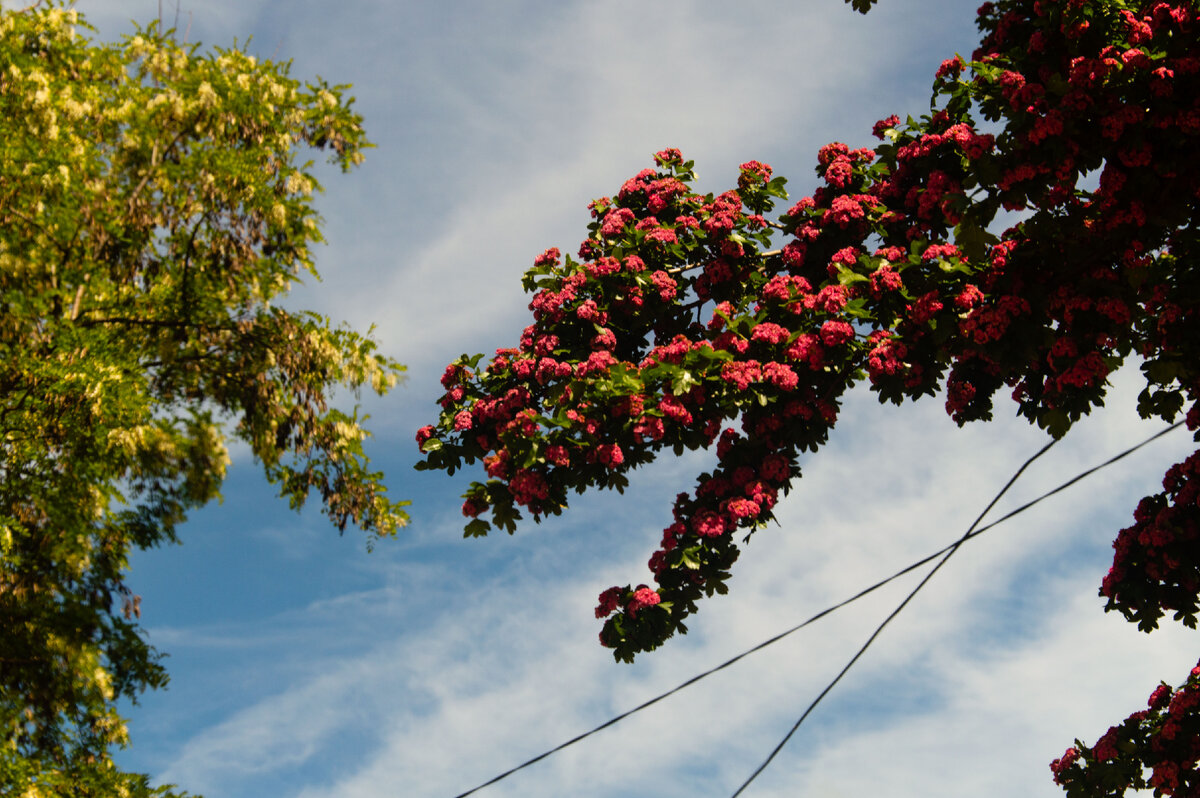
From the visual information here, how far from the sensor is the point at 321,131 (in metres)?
17.8

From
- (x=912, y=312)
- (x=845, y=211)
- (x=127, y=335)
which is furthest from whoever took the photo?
(x=127, y=335)

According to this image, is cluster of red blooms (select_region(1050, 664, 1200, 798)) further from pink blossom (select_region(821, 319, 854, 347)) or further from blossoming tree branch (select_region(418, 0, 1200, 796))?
pink blossom (select_region(821, 319, 854, 347))

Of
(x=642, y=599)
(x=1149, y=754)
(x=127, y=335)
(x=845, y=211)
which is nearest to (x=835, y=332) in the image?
(x=845, y=211)

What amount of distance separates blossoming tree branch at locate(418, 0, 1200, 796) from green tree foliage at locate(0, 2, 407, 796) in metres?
6.65

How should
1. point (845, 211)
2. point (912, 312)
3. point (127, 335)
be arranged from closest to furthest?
point (912, 312)
point (845, 211)
point (127, 335)

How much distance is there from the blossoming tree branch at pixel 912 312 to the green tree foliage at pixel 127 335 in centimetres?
665

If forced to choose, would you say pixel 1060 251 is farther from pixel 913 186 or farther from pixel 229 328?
pixel 229 328

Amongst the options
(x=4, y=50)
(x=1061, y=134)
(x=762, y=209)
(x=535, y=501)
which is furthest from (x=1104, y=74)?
(x=4, y=50)

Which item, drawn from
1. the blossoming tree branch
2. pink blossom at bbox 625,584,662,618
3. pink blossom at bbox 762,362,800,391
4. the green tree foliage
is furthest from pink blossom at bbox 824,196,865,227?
the green tree foliage

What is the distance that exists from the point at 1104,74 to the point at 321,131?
556 inches

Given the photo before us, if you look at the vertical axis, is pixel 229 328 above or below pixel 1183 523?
above

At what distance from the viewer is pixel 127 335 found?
16.8 meters

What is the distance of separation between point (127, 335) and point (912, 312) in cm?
1351

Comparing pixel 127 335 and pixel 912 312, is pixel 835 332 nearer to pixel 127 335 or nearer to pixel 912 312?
pixel 912 312
